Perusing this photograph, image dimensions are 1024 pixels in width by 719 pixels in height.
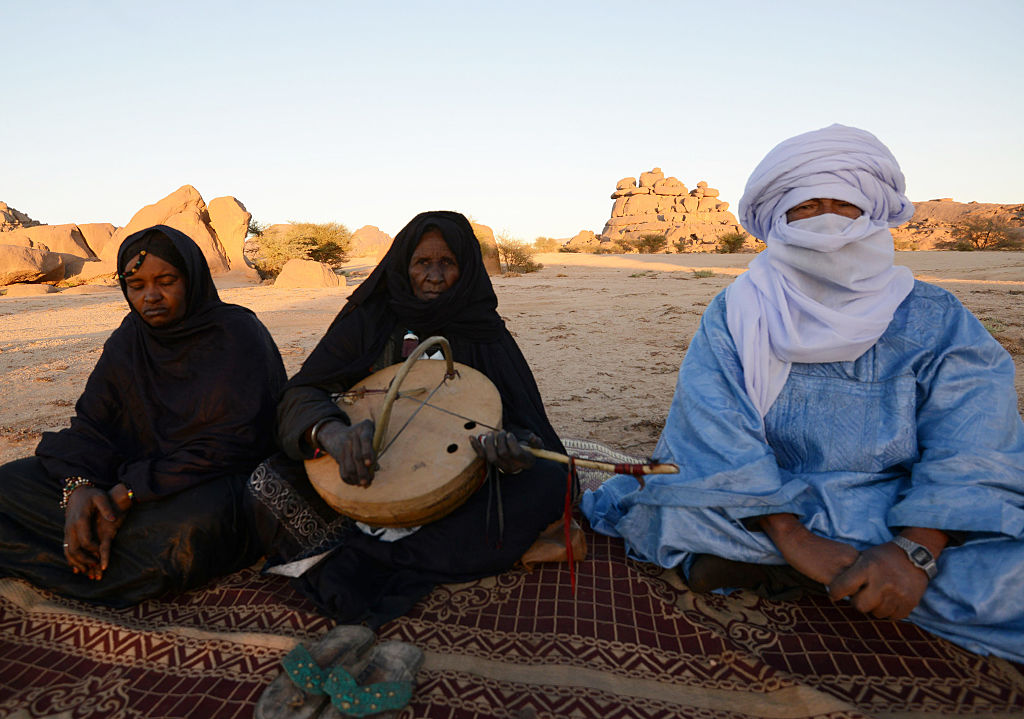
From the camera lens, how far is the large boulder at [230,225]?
79.8ft

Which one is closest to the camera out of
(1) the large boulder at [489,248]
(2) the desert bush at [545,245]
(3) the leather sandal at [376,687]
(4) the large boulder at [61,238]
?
(3) the leather sandal at [376,687]

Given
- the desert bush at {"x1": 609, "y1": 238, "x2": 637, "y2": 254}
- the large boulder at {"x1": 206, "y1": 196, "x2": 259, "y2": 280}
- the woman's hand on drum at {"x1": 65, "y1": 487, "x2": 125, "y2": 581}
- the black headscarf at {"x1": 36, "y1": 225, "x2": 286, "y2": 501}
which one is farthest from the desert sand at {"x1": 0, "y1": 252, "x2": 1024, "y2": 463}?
the desert bush at {"x1": 609, "y1": 238, "x2": 637, "y2": 254}

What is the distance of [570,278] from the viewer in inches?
755

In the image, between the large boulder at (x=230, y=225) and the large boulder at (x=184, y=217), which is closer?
the large boulder at (x=184, y=217)

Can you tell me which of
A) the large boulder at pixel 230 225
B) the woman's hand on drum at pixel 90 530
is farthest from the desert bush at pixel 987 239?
the woman's hand on drum at pixel 90 530

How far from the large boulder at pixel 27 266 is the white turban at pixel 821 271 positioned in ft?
78.8

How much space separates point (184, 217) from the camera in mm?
23000

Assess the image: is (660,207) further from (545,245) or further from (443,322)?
(443,322)

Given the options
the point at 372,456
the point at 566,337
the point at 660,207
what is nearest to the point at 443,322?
the point at 372,456

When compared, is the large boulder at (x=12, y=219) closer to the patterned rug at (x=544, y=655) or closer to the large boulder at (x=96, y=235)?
the large boulder at (x=96, y=235)

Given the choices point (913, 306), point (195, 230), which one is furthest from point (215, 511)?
point (195, 230)

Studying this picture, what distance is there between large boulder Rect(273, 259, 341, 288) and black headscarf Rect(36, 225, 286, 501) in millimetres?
15062

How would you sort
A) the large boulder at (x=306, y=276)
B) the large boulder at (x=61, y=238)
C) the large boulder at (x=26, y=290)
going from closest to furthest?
the large boulder at (x=306, y=276) < the large boulder at (x=26, y=290) < the large boulder at (x=61, y=238)

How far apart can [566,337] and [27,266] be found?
2021 cm
